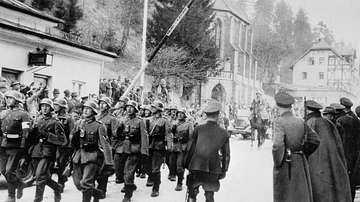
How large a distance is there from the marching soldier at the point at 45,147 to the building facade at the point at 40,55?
7.68m

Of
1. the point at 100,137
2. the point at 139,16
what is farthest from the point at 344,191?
the point at 139,16

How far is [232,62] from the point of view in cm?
5978

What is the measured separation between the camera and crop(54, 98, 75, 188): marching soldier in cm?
938

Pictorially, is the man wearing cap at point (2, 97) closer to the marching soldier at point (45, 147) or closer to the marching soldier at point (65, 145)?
the marching soldier at point (65, 145)

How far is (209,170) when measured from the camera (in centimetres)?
695

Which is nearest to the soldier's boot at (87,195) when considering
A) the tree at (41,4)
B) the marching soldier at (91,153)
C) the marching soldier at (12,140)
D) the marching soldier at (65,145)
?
the marching soldier at (91,153)

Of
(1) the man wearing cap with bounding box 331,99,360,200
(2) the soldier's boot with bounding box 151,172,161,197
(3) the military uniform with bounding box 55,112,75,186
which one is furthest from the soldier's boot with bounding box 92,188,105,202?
(1) the man wearing cap with bounding box 331,99,360,200

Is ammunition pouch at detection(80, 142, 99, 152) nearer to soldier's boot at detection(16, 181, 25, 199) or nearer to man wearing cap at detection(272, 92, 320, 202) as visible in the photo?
soldier's boot at detection(16, 181, 25, 199)

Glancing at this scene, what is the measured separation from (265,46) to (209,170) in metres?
73.1

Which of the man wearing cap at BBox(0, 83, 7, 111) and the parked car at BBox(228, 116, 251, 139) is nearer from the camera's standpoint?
the man wearing cap at BBox(0, 83, 7, 111)

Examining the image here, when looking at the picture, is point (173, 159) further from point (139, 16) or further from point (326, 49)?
point (326, 49)

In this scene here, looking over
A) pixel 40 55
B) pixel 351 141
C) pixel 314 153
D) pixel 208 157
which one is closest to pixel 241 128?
pixel 40 55

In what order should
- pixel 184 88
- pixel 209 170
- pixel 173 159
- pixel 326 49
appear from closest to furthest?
pixel 209 170 < pixel 173 159 < pixel 184 88 < pixel 326 49

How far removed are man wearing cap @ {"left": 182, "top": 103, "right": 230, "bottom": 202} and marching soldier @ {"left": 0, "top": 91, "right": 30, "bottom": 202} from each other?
10.9 ft
